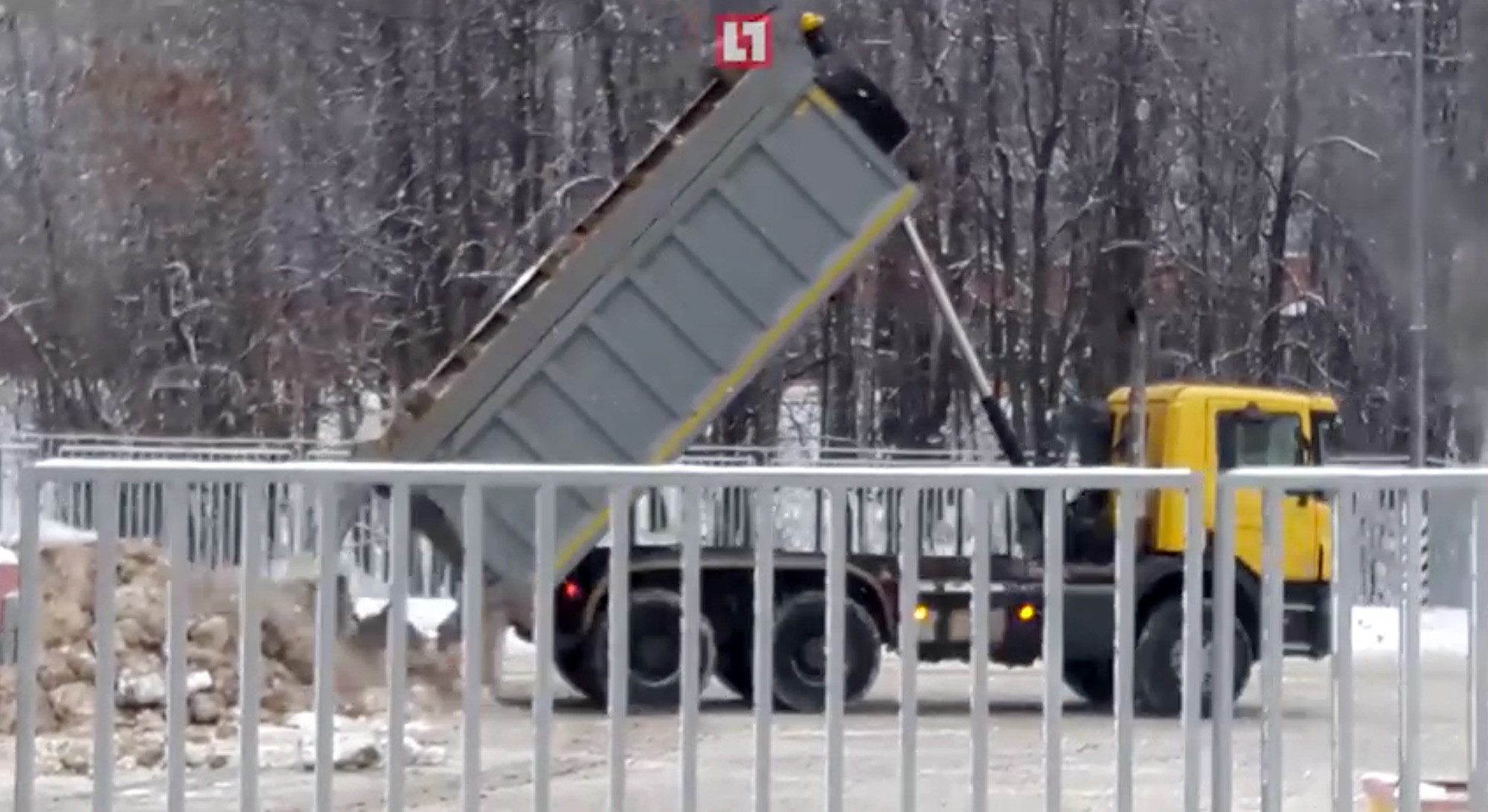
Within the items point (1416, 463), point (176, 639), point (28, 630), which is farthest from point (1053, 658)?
point (1416, 463)

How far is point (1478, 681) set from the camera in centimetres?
563

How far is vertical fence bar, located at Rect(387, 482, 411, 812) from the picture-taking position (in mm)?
5398

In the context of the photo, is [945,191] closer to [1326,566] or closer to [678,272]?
[678,272]

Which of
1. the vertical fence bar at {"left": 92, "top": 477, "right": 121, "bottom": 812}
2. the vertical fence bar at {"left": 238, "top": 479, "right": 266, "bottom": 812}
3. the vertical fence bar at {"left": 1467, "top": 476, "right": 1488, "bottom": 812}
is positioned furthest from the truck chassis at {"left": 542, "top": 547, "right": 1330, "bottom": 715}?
the vertical fence bar at {"left": 92, "top": 477, "right": 121, "bottom": 812}

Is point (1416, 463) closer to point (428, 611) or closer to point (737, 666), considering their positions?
point (737, 666)

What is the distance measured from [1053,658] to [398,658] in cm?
159

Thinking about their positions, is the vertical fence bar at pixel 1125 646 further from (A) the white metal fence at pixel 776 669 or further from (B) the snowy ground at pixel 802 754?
(B) the snowy ground at pixel 802 754

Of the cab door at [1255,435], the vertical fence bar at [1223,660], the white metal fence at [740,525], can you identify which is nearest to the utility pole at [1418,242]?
the cab door at [1255,435]

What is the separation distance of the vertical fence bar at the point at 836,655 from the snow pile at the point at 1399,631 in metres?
1.27

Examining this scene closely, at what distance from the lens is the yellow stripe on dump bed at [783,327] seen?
13141 mm

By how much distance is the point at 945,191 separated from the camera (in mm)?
28422

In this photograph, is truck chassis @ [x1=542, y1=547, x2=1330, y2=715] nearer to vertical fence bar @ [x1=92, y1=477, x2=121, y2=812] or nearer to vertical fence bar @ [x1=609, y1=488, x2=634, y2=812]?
vertical fence bar @ [x1=609, y1=488, x2=634, y2=812]

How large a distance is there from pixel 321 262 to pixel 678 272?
15241 millimetres

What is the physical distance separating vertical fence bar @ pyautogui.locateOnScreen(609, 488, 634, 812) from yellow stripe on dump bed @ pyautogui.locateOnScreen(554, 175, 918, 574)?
750 cm
